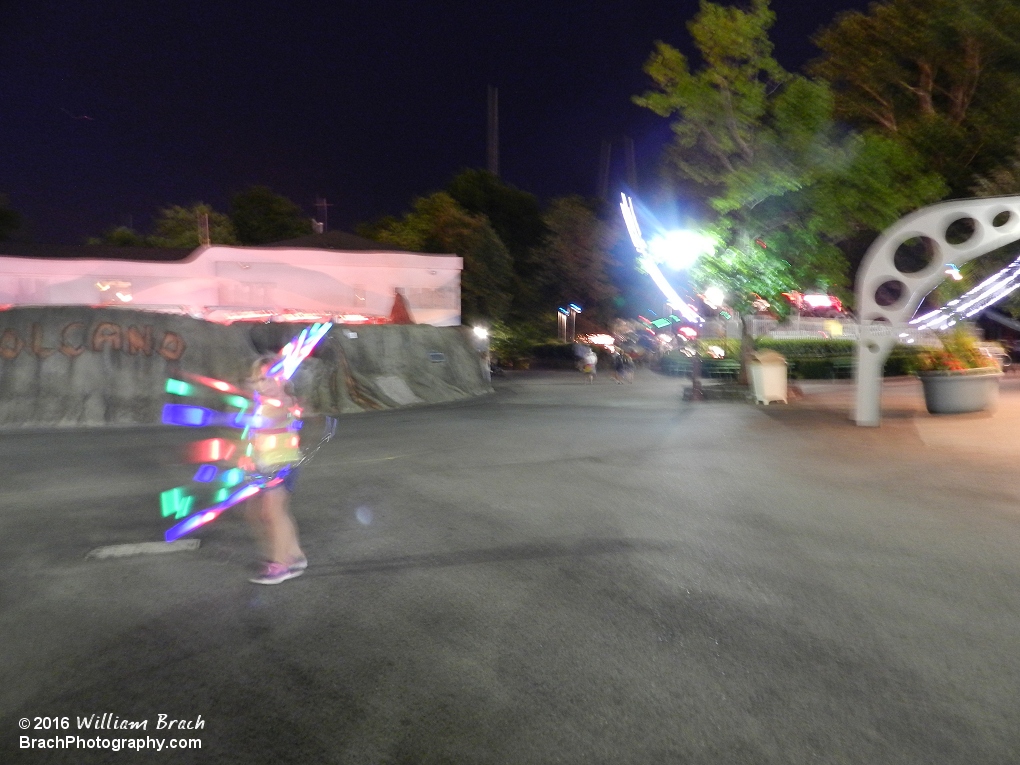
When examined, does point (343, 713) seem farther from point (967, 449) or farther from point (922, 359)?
point (922, 359)

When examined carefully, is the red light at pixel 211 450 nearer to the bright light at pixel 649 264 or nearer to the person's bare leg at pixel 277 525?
the person's bare leg at pixel 277 525

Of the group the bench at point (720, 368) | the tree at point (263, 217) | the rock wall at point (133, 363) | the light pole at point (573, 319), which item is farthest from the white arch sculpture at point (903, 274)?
the tree at point (263, 217)

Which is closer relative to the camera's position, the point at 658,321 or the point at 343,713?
the point at 343,713

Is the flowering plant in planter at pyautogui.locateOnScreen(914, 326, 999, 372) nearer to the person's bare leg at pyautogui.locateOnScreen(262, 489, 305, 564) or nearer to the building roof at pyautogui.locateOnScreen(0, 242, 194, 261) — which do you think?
the person's bare leg at pyautogui.locateOnScreen(262, 489, 305, 564)

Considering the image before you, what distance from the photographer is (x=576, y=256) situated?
5219cm

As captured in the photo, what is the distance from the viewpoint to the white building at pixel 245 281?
35.4 meters

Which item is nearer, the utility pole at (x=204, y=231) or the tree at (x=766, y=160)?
the tree at (x=766, y=160)

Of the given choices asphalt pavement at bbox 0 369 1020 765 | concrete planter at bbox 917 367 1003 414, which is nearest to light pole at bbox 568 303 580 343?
concrete planter at bbox 917 367 1003 414

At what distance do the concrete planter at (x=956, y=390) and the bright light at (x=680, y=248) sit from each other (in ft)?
22.7

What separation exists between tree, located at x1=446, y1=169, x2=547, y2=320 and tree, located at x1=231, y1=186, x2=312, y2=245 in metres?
13.4

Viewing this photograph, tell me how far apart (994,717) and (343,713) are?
9.90ft

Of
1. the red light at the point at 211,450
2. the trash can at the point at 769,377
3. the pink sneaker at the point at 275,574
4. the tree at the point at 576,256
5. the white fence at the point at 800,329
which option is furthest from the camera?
the tree at the point at 576,256

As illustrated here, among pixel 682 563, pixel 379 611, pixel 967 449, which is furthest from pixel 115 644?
pixel 967 449

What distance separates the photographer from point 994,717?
409cm
